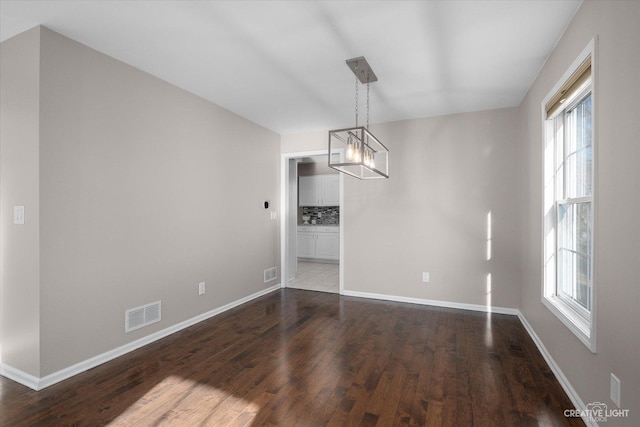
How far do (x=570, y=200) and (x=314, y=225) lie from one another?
597cm

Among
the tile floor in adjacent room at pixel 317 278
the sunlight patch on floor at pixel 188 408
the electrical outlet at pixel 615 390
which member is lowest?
the tile floor in adjacent room at pixel 317 278

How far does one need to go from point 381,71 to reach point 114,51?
229cm

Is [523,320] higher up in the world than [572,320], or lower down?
lower down

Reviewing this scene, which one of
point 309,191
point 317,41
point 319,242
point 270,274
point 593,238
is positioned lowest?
point 270,274

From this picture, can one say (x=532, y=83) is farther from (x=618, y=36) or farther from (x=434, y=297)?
(x=434, y=297)

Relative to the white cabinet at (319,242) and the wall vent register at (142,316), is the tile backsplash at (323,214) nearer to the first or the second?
the white cabinet at (319,242)

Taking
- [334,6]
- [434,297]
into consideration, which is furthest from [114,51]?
[434,297]

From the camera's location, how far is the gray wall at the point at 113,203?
86.9 inches

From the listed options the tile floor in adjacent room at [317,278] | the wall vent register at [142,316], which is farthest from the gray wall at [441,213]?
the wall vent register at [142,316]

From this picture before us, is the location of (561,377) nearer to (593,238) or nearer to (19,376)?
(593,238)

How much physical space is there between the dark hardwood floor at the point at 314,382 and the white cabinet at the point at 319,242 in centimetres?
404

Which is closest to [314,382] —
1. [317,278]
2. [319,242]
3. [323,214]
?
[317,278]

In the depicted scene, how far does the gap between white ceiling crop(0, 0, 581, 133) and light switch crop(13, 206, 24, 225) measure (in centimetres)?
129

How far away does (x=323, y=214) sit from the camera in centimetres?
828
